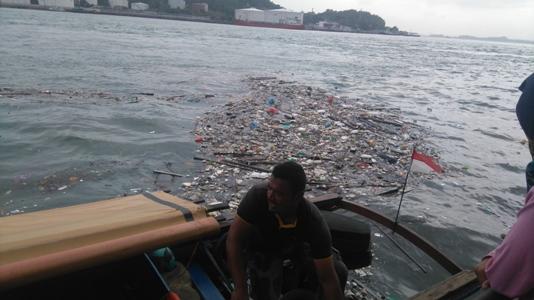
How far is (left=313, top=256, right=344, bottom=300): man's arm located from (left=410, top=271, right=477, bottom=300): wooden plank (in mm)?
781

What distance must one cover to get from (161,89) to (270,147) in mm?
8854

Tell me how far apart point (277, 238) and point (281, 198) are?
448 millimetres

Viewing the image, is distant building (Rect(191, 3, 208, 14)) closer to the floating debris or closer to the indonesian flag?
the floating debris

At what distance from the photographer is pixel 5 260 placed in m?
2.21

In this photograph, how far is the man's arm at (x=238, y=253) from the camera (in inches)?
120

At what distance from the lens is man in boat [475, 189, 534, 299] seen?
5.61 feet

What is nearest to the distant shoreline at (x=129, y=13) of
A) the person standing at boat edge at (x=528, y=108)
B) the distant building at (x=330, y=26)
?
the distant building at (x=330, y=26)

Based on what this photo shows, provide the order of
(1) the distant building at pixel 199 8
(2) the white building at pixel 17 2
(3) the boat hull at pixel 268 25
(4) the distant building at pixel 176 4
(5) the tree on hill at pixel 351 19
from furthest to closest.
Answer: (5) the tree on hill at pixel 351 19, (4) the distant building at pixel 176 4, (3) the boat hull at pixel 268 25, (1) the distant building at pixel 199 8, (2) the white building at pixel 17 2

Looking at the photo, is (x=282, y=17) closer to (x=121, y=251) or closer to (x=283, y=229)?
(x=283, y=229)

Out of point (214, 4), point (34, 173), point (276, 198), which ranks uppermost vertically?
point (214, 4)

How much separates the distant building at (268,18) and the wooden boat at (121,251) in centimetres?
11505

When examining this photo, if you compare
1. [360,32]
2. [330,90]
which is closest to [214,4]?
[360,32]

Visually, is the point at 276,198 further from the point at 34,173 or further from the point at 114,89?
the point at 114,89

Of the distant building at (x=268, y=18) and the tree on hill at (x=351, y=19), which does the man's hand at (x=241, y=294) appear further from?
the tree on hill at (x=351, y=19)
